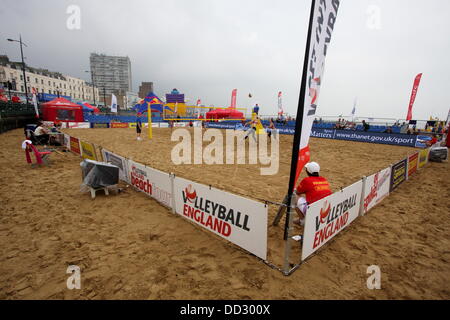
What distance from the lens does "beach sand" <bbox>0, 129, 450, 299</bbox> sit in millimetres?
2908

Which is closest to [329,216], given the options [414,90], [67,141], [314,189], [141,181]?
[314,189]

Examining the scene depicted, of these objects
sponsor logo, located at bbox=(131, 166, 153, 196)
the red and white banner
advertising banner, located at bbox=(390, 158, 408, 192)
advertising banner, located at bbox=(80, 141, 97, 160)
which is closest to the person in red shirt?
the red and white banner

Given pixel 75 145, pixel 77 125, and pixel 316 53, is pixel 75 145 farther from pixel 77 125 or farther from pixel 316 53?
pixel 77 125

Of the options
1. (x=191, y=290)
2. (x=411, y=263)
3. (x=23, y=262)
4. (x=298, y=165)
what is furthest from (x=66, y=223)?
(x=411, y=263)

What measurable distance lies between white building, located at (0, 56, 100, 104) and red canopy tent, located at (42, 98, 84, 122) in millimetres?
25730

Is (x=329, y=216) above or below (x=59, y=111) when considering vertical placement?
below

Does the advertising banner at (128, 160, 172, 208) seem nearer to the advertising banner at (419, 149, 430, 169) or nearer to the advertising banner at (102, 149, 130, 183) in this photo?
the advertising banner at (102, 149, 130, 183)

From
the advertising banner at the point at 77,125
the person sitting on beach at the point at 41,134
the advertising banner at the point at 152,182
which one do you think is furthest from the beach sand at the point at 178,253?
the advertising banner at the point at 77,125

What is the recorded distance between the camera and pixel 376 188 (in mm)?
5719

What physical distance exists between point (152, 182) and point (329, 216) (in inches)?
184

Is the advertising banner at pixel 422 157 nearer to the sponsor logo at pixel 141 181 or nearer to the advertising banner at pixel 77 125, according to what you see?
the sponsor logo at pixel 141 181

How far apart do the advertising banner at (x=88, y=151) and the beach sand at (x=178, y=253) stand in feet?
9.84

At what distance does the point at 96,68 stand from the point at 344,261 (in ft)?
594
